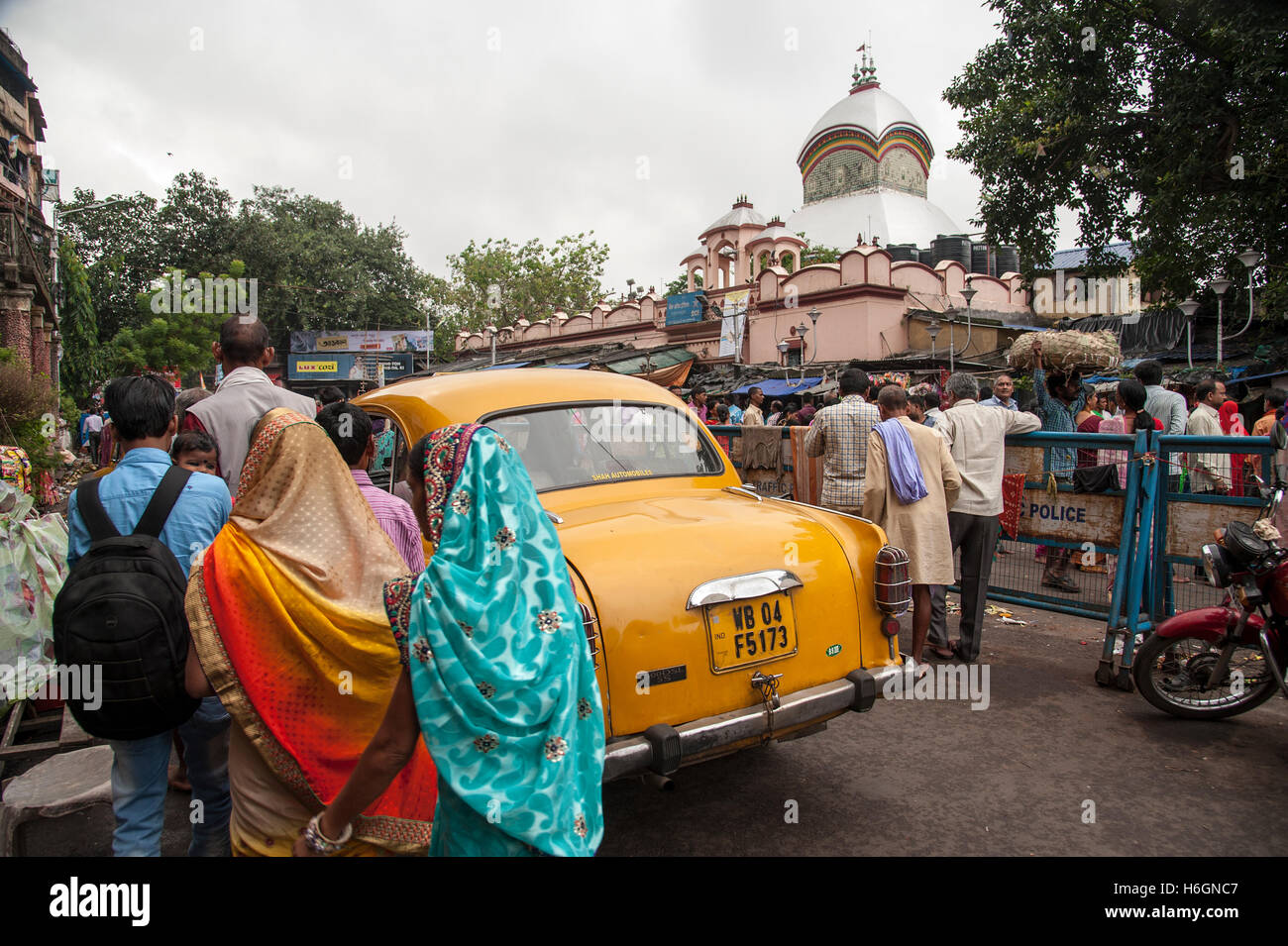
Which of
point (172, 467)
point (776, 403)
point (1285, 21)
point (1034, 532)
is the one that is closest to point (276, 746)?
point (172, 467)

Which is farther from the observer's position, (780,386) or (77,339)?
(77,339)

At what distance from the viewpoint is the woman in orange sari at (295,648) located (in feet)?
6.96

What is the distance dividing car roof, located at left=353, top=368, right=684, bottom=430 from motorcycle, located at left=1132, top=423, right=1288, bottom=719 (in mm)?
3012

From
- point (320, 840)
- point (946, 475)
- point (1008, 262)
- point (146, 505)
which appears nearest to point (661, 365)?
point (1008, 262)

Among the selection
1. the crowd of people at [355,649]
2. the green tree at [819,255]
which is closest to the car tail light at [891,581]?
the crowd of people at [355,649]

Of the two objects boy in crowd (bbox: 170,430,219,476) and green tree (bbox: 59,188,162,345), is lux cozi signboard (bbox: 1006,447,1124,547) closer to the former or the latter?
boy in crowd (bbox: 170,430,219,476)

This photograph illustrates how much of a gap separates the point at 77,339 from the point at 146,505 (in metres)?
37.9

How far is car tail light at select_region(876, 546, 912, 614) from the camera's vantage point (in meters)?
3.44

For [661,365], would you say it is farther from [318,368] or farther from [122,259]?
[122,259]

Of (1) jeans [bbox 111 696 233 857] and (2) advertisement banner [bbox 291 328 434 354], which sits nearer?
(1) jeans [bbox 111 696 233 857]

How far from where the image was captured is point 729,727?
2914 millimetres

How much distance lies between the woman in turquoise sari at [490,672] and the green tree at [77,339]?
38.3 metres

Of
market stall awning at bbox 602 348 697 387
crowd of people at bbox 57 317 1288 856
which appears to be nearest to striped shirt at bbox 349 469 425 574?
crowd of people at bbox 57 317 1288 856

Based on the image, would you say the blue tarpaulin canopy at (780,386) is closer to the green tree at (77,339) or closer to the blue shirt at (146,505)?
the blue shirt at (146,505)
